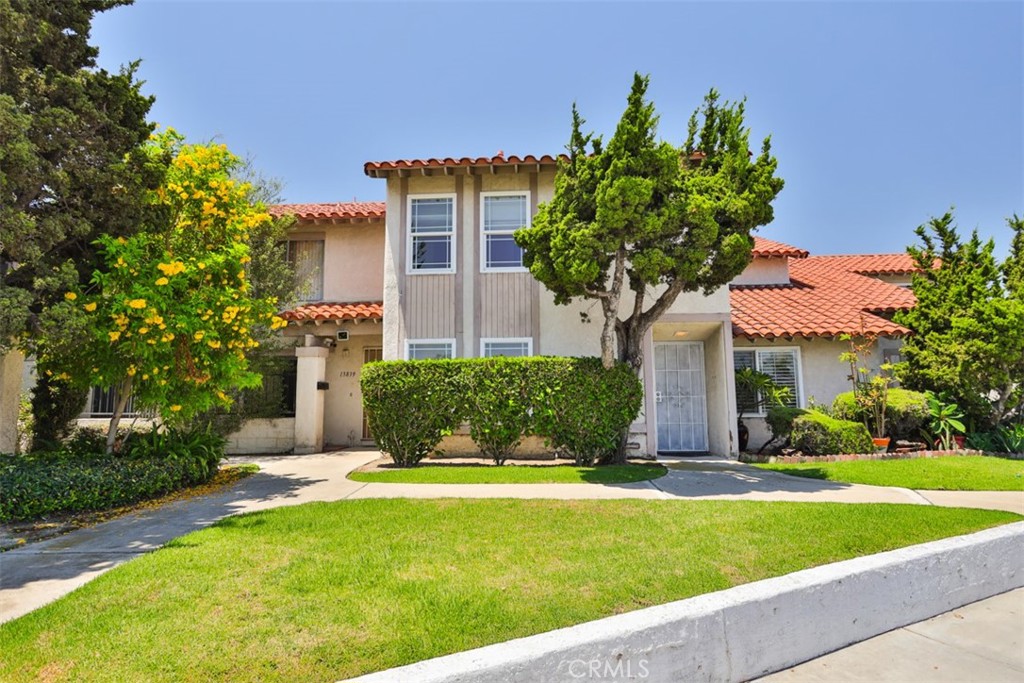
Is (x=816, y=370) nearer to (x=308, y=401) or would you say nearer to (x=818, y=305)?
(x=818, y=305)

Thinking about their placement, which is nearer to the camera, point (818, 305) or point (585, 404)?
point (585, 404)

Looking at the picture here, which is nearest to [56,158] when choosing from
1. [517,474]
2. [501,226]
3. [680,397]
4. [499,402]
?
[499,402]

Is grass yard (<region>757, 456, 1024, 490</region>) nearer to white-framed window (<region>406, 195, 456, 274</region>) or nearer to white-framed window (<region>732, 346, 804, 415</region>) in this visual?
white-framed window (<region>732, 346, 804, 415</region>)

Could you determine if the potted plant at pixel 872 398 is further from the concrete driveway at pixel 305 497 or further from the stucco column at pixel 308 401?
the stucco column at pixel 308 401

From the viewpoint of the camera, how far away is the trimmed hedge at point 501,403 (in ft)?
32.2

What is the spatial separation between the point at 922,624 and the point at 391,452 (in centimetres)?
825

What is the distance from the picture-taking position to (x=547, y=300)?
11930 millimetres

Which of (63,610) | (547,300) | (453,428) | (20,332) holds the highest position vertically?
(547,300)

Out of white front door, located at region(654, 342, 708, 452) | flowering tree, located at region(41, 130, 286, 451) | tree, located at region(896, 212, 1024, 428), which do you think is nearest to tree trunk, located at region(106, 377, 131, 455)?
flowering tree, located at region(41, 130, 286, 451)

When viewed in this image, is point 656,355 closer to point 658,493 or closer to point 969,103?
point 658,493

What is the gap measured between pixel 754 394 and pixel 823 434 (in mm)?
2159

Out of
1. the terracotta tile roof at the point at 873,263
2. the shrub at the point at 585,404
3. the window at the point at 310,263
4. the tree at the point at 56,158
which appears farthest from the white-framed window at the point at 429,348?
the terracotta tile roof at the point at 873,263

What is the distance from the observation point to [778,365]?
13281 mm

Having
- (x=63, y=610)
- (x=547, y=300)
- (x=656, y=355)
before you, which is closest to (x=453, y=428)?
(x=547, y=300)
